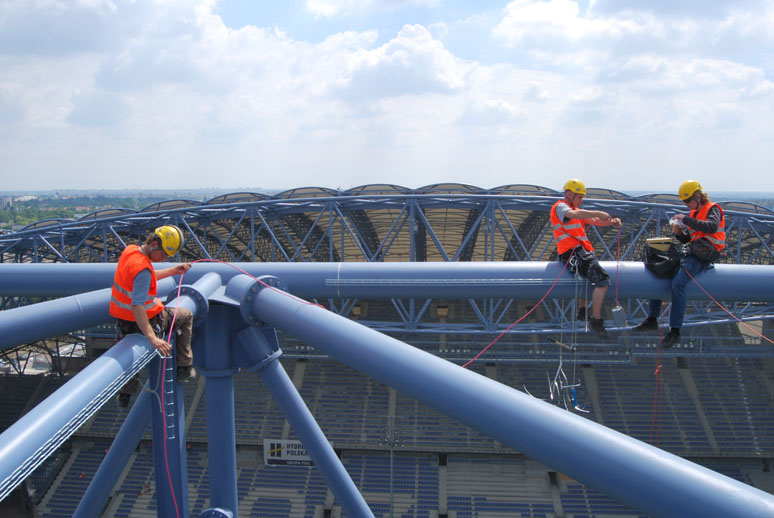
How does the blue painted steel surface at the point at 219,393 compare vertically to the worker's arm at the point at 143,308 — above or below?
below

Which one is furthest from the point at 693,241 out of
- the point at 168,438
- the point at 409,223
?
the point at 409,223

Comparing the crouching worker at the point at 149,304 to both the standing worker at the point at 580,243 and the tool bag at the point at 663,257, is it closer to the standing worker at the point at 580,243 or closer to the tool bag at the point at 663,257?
the standing worker at the point at 580,243

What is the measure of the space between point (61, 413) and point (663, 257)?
190 inches

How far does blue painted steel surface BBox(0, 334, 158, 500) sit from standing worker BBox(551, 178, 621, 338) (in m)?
3.67

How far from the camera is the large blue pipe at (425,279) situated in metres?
4.49

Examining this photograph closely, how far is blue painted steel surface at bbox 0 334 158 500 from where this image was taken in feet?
7.62

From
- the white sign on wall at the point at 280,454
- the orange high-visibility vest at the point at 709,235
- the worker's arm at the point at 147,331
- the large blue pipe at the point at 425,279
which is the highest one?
the orange high-visibility vest at the point at 709,235

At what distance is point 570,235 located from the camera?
546 centimetres

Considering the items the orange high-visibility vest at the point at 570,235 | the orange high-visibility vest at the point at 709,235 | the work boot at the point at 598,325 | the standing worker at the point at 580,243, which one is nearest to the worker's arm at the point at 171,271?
the standing worker at the point at 580,243

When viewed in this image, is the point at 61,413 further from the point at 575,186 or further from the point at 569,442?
the point at 575,186

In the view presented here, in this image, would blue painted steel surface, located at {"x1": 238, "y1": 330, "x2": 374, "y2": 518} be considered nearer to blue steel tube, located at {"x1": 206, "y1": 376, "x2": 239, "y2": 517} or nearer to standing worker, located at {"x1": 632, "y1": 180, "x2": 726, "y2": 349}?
blue steel tube, located at {"x1": 206, "y1": 376, "x2": 239, "y2": 517}

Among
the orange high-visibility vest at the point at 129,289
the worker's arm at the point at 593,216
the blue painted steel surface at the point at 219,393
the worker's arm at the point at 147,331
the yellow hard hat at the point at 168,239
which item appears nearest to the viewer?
the worker's arm at the point at 147,331

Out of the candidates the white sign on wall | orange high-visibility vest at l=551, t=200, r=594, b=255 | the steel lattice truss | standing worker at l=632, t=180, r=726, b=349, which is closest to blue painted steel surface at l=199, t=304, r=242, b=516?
orange high-visibility vest at l=551, t=200, r=594, b=255

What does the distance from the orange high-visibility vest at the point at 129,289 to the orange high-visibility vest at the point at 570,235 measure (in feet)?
12.7
